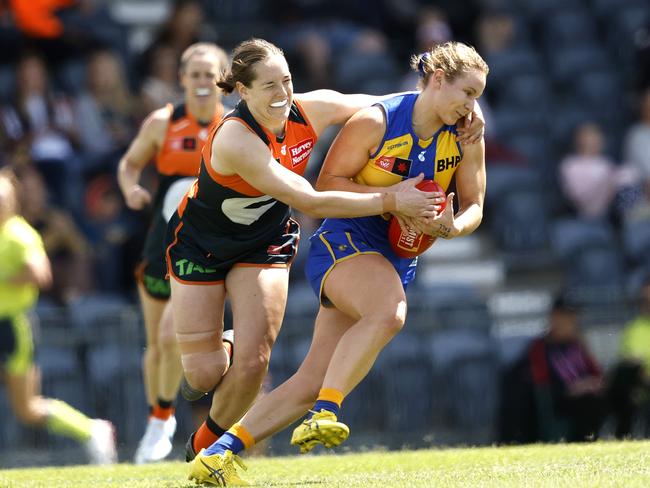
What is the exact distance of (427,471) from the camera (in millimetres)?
6688

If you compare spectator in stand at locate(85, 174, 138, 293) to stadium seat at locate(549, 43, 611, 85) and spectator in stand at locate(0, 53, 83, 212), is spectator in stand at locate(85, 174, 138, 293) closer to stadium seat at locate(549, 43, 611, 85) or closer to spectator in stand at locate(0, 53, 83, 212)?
spectator in stand at locate(0, 53, 83, 212)

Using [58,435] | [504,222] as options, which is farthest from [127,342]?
[504,222]

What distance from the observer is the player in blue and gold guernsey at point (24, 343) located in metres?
9.84

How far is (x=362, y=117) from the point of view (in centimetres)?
634

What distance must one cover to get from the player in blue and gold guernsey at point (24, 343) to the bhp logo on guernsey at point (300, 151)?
4055 mm

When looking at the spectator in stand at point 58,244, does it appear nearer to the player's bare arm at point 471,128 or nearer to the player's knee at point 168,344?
the player's knee at point 168,344

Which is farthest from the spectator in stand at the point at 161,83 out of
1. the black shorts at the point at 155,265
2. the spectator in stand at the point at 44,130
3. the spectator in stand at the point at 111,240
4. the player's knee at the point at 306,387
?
the player's knee at the point at 306,387

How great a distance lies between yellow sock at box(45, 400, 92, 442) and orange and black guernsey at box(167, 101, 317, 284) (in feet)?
11.4

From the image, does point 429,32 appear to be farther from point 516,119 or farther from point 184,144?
point 184,144

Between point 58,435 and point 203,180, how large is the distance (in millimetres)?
4808

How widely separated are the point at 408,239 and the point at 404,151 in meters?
0.41

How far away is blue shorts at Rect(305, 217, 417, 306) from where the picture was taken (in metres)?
6.35

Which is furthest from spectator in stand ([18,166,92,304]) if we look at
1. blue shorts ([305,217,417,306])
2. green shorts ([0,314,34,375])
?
blue shorts ([305,217,417,306])

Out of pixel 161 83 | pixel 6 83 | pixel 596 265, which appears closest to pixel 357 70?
pixel 161 83
